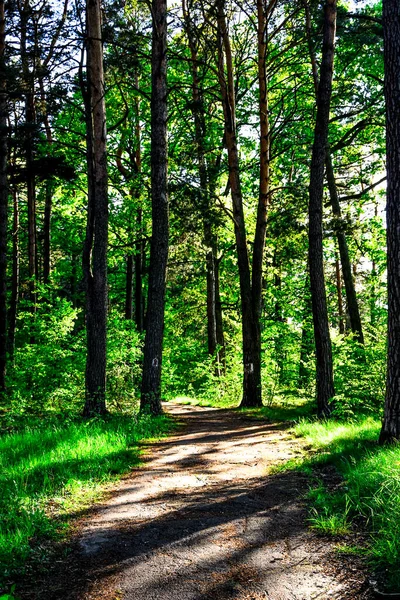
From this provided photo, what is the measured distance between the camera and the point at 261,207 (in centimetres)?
1309

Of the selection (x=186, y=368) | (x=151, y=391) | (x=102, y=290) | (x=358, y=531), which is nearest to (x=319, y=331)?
(x=151, y=391)

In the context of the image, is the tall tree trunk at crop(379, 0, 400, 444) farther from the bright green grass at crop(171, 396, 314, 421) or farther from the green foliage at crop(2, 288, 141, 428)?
the green foliage at crop(2, 288, 141, 428)

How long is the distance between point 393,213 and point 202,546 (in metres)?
4.47

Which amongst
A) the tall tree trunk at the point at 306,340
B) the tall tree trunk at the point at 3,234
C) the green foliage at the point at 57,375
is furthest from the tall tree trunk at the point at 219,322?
the tall tree trunk at the point at 3,234

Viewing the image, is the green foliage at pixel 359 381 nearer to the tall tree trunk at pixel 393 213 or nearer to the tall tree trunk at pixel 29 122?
the tall tree trunk at pixel 393 213

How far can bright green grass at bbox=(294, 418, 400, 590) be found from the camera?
306 cm

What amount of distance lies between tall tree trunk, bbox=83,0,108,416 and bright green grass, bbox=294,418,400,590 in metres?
5.43

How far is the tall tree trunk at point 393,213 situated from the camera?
534 cm

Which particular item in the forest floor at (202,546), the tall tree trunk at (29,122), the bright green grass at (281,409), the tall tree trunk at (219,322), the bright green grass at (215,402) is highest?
the tall tree trunk at (29,122)

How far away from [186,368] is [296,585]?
72.9 feet

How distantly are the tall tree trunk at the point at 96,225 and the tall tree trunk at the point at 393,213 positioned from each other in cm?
617

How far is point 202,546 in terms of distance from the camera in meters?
3.41

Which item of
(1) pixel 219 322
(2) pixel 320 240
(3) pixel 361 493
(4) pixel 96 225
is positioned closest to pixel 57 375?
(4) pixel 96 225

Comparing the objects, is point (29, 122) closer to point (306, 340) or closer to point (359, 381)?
point (359, 381)
